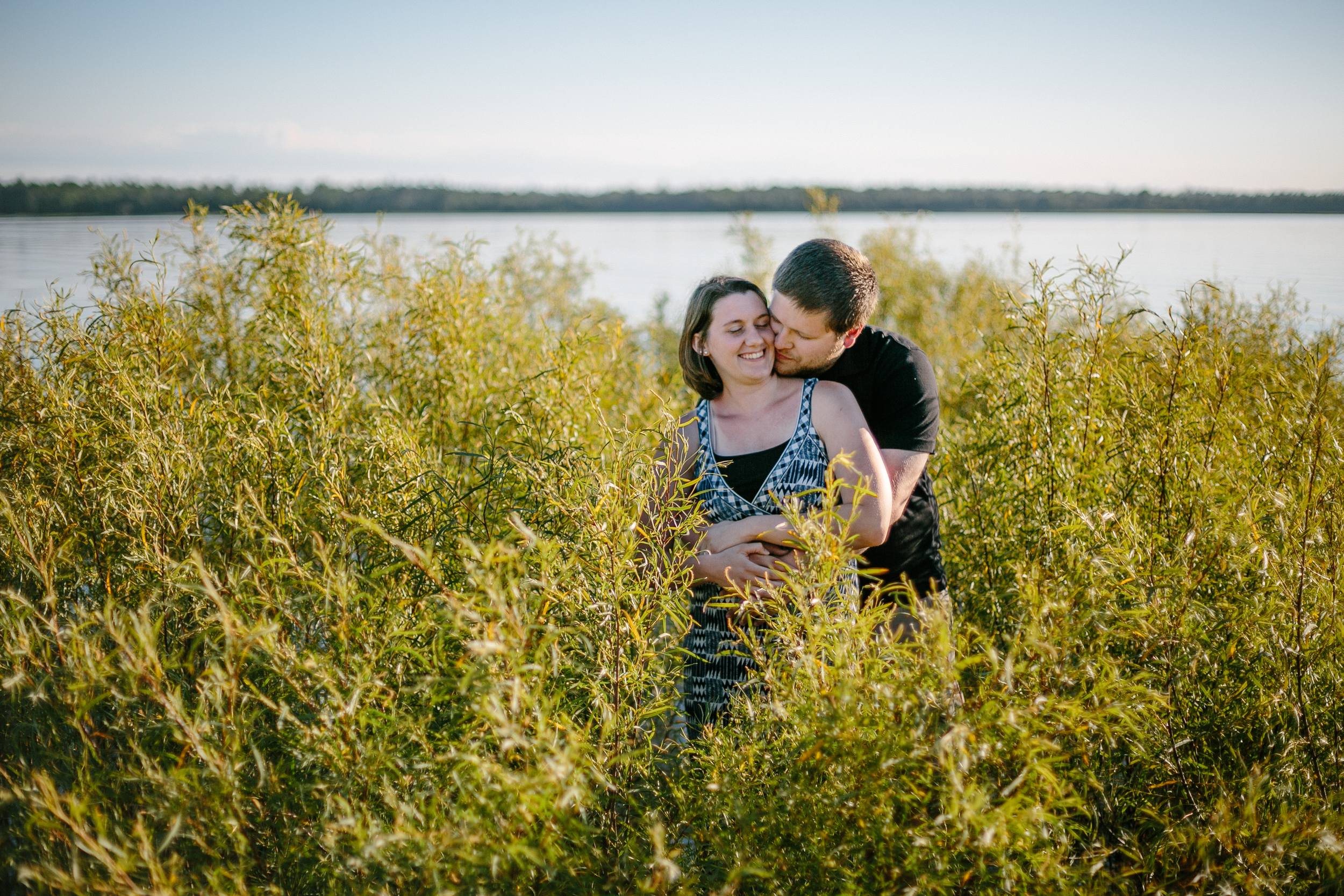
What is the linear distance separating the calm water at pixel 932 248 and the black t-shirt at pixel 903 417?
1.83 ft

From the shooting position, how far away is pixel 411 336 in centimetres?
352

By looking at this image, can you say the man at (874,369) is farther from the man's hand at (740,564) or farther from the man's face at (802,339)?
the man's hand at (740,564)

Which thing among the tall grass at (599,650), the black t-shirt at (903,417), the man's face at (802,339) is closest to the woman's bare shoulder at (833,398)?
the man's face at (802,339)

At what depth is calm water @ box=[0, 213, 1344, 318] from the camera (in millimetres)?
3416

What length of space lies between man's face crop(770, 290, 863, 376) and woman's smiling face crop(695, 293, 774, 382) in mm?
36

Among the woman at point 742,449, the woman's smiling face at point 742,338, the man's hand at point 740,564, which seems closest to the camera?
the man's hand at point 740,564

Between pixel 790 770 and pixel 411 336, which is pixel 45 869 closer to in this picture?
pixel 790 770

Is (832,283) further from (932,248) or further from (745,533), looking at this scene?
(932,248)

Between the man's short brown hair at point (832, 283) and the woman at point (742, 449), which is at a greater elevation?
the man's short brown hair at point (832, 283)

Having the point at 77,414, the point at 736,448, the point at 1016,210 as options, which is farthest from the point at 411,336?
the point at 1016,210

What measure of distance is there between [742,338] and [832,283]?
36 centimetres

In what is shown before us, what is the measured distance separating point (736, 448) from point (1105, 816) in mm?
1539

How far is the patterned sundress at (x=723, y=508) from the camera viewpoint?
8.52 ft

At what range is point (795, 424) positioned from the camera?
2.68 meters
